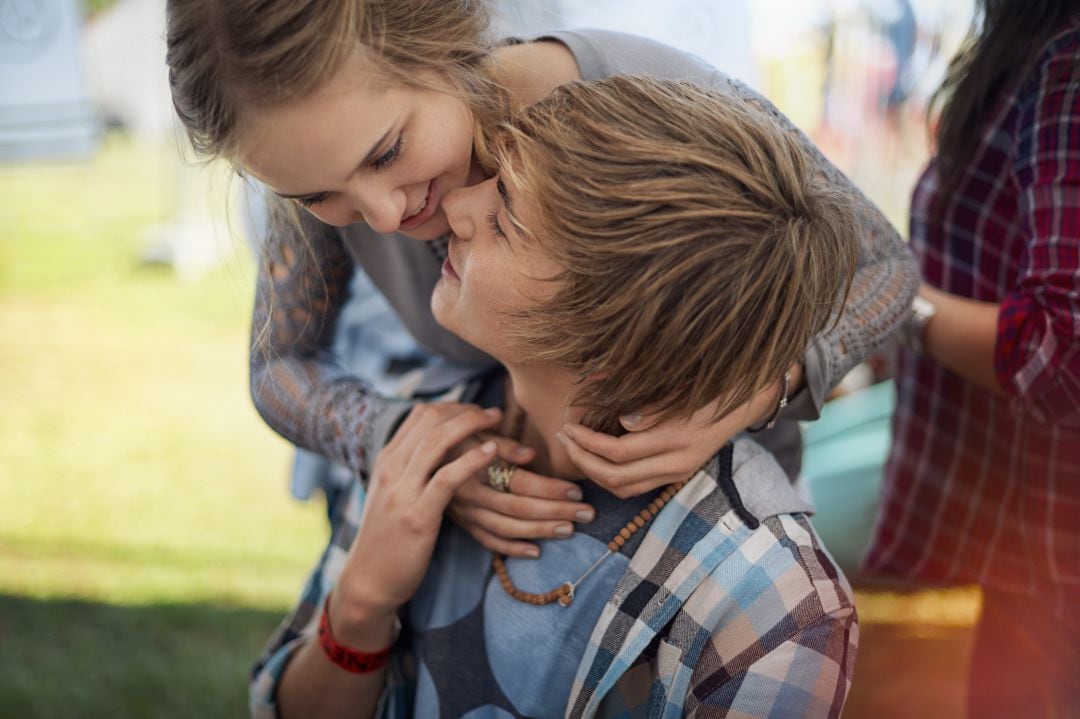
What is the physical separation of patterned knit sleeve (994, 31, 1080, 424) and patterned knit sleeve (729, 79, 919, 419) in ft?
0.58

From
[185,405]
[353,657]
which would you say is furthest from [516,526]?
[185,405]

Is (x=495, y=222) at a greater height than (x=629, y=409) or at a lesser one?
greater

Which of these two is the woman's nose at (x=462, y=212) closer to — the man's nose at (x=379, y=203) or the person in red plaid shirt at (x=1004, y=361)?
the man's nose at (x=379, y=203)

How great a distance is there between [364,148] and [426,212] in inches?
6.4

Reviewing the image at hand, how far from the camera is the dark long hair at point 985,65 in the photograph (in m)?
1.61

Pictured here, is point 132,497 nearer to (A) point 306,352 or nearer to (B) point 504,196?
(A) point 306,352

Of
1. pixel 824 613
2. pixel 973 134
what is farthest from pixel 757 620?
pixel 973 134

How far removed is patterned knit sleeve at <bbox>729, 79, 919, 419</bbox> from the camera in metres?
1.41

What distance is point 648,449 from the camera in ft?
4.23

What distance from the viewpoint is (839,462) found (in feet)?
8.46

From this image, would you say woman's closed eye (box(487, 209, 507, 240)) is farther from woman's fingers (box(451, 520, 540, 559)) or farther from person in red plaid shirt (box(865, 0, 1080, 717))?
person in red plaid shirt (box(865, 0, 1080, 717))

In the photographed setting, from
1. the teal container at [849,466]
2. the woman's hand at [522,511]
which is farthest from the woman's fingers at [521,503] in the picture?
the teal container at [849,466]

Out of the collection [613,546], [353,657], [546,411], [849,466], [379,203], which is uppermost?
[379,203]

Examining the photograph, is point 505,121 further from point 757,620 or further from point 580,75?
point 757,620
